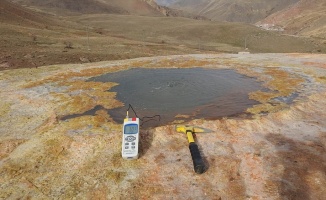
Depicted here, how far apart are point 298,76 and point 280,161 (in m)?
17.8

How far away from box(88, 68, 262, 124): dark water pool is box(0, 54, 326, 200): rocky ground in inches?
56.7

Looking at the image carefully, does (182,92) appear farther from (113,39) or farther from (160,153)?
(113,39)

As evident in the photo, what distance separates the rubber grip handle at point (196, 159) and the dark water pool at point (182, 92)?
14.8 ft

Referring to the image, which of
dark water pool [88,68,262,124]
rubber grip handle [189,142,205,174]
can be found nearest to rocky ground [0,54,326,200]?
rubber grip handle [189,142,205,174]

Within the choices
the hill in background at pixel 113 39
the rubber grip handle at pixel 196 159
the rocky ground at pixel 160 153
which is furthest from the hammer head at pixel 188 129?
the hill in background at pixel 113 39

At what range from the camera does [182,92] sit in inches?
927

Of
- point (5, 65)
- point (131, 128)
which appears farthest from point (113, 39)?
point (131, 128)

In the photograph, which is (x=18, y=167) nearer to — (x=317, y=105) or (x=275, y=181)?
(x=275, y=181)

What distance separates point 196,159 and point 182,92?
12.0 m

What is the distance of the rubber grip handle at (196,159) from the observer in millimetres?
11516

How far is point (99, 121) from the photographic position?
16.8m

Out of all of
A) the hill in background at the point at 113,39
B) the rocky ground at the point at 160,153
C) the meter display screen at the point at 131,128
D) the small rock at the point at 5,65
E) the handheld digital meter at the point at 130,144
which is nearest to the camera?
the rocky ground at the point at 160,153

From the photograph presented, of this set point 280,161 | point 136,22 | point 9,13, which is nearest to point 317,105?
point 280,161

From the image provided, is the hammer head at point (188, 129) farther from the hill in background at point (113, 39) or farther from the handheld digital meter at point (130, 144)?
the hill in background at point (113, 39)
